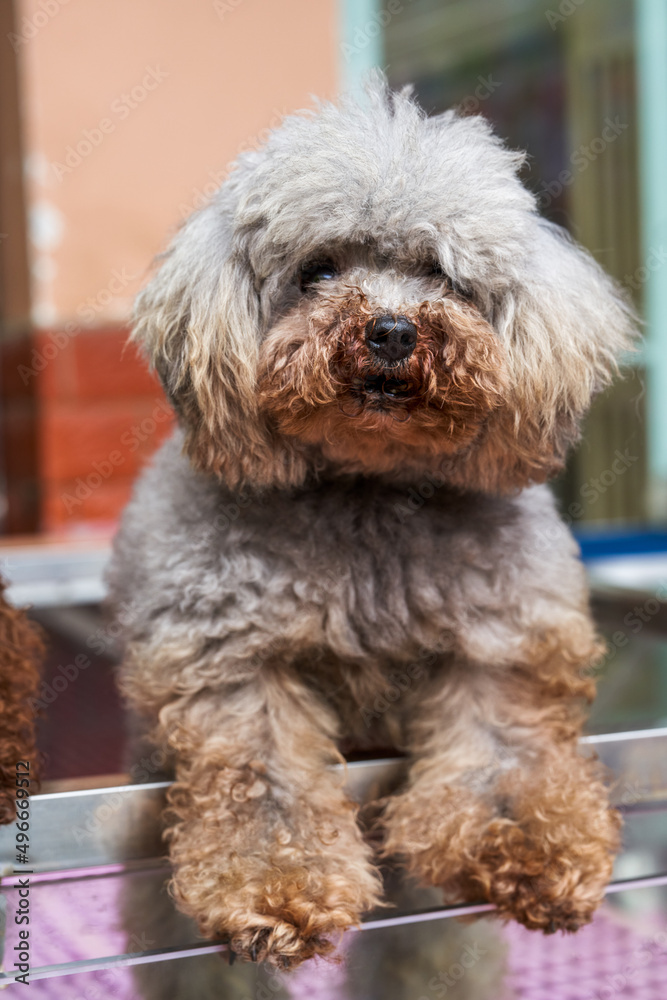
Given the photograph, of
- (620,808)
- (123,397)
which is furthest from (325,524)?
(123,397)

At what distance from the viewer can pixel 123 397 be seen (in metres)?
3.14

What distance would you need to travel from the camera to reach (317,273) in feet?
3.15

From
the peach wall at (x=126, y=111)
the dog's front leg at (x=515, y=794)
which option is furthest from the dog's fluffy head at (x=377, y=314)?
the peach wall at (x=126, y=111)

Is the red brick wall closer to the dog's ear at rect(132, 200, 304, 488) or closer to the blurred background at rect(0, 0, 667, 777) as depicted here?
the blurred background at rect(0, 0, 667, 777)

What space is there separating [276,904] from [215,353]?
1.58ft

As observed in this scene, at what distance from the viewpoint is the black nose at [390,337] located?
0.87 meters
